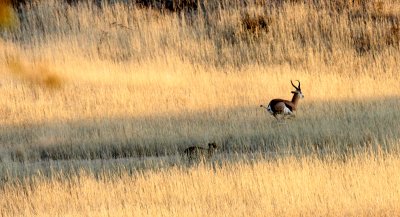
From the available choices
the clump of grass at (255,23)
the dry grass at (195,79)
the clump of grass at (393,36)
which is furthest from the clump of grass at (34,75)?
the clump of grass at (393,36)

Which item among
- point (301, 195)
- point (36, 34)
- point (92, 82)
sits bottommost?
point (301, 195)

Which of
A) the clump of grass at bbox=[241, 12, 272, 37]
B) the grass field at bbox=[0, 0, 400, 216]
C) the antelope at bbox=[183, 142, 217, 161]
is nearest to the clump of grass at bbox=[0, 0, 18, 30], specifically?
the grass field at bbox=[0, 0, 400, 216]

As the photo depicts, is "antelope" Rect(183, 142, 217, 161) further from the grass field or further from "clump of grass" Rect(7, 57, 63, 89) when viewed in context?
"clump of grass" Rect(7, 57, 63, 89)

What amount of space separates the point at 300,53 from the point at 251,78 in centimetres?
203

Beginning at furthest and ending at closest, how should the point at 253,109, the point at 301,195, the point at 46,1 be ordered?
the point at 46,1
the point at 253,109
the point at 301,195

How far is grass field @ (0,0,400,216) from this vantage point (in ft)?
29.1

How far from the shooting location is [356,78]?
17.8 metres

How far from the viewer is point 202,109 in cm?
1578

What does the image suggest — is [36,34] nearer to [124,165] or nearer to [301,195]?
[124,165]

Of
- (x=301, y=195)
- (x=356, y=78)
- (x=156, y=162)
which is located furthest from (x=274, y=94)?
(x=301, y=195)

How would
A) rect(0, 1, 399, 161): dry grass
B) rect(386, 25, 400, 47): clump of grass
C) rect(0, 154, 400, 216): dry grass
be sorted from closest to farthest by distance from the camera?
1. rect(0, 154, 400, 216): dry grass
2. rect(0, 1, 399, 161): dry grass
3. rect(386, 25, 400, 47): clump of grass

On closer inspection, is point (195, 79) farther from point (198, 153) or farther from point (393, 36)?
point (198, 153)

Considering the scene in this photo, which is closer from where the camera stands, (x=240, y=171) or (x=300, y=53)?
(x=240, y=171)

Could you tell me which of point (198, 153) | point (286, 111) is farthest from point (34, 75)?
point (286, 111)
